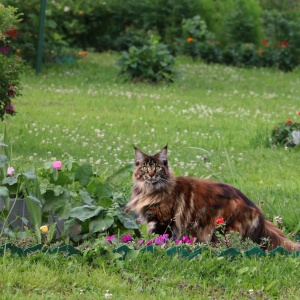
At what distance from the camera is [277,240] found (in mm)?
6707

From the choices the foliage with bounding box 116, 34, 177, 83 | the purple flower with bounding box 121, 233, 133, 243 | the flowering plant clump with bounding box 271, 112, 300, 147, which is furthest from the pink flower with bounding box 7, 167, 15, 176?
the foliage with bounding box 116, 34, 177, 83

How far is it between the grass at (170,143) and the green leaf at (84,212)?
502mm

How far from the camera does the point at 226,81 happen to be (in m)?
20.0

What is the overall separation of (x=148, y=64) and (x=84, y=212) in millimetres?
12227

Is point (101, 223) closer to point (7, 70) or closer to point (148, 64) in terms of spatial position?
point (7, 70)

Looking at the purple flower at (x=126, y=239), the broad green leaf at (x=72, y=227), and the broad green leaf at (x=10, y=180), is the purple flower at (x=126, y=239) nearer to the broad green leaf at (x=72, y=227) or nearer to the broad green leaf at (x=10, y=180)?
the broad green leaf at (x=72, y=227)

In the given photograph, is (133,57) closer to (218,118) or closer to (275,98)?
(275,98)

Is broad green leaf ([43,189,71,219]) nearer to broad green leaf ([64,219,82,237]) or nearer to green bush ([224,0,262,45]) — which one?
broad green leaf ([64,219,82,237])

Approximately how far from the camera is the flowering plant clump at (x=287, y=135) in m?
11.9

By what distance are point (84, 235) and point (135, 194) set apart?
28.8 inches

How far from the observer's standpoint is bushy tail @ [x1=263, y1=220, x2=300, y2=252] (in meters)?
6.63

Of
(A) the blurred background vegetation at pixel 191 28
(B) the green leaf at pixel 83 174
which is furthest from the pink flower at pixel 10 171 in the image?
(A) the blurred background vegetation at pixel 191 28

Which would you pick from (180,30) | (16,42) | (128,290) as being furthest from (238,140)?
(180,30)

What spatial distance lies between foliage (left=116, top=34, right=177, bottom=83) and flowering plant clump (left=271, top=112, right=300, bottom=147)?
6.70m
